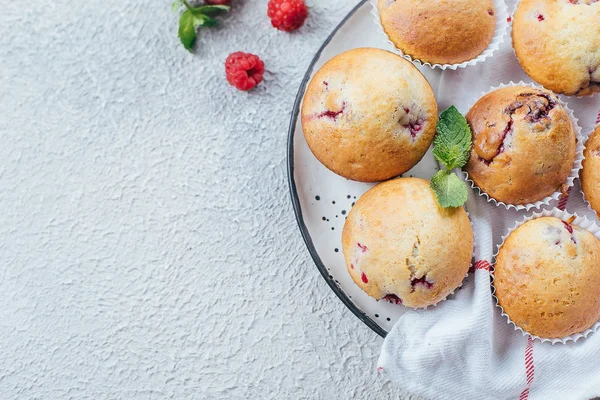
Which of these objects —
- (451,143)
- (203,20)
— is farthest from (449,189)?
(203,20)

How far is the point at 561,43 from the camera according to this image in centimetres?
115

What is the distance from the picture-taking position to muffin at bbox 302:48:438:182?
3.55 ft

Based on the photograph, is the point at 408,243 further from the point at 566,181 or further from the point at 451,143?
the point at 566,181

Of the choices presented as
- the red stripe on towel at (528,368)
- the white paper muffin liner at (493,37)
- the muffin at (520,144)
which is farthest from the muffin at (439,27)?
the red stripe on towel at (528,368)

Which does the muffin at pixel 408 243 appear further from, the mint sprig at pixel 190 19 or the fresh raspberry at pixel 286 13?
the mint sprig at pixel 190 19

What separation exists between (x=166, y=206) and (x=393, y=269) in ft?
2.09

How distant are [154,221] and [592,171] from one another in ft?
3.29

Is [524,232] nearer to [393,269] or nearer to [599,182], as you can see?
[599,182]

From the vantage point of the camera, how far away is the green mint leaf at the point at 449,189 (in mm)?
1093

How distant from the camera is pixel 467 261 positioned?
1145 mm

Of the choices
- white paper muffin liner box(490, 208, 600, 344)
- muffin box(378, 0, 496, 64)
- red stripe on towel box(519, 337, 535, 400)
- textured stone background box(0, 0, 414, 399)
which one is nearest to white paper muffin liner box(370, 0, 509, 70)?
muffin box(378, 0, 496, 64)

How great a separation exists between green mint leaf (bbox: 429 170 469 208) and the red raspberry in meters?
0.53

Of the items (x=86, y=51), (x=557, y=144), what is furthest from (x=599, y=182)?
(x=86, y=51)

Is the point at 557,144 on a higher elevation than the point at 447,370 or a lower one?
higher
